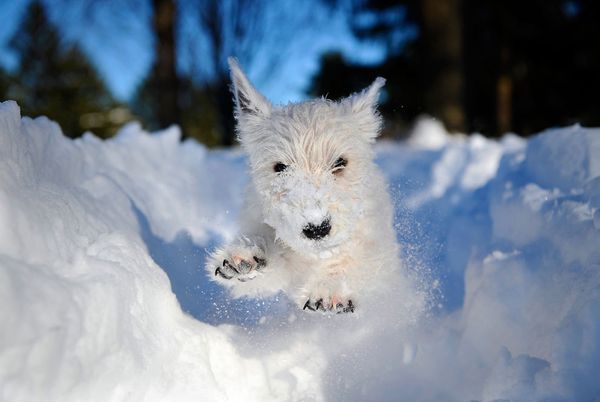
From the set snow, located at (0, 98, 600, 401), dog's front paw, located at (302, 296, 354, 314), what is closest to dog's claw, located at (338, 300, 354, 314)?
dog's front paw, located at (302, 296, 354, 314)

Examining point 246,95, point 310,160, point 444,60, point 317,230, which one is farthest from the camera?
point 444,60

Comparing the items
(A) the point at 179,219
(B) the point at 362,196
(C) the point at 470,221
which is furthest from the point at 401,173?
(B) the point at 362,196

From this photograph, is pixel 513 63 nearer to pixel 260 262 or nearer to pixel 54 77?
pixel 54 77

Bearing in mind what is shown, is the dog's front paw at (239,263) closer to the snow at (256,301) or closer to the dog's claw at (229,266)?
the dog's claw at (229,266)

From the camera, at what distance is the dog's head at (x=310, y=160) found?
283 cm

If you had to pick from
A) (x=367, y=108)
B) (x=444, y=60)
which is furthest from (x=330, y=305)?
(x=444, y=60)

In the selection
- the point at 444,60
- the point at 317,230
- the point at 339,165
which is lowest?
the point at 317,230

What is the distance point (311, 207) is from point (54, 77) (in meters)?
18.7

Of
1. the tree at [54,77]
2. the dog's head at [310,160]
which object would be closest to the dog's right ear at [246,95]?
the dog's head at [310,160]

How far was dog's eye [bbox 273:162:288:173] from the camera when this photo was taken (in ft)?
10.3

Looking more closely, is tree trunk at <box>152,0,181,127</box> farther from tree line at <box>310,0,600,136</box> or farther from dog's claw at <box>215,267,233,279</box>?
dog's claw at <box>215,267,233,279</box>

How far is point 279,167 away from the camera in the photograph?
318 cm

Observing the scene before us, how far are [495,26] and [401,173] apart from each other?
1416 centimetres

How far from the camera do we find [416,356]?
3.20m
